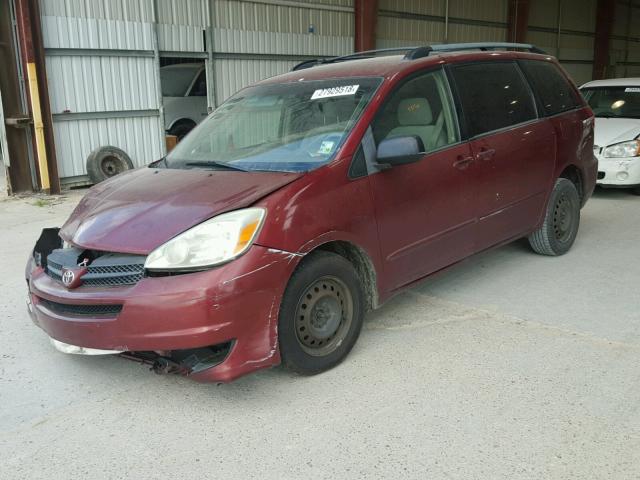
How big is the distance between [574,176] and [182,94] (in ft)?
25.8

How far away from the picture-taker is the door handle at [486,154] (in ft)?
14.3

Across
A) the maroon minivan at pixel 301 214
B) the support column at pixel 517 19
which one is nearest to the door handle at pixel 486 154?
the maroon minivan at pixel 301 214

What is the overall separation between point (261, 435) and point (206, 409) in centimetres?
41

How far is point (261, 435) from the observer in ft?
9.61

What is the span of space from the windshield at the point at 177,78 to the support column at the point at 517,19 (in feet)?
34.7

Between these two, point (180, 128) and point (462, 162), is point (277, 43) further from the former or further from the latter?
point (462, 162)

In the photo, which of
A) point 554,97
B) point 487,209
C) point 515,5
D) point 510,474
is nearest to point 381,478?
point 510,474

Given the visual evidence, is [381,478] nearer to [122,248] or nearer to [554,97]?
[122,248]

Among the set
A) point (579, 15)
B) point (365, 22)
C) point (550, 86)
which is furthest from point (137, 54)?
point (579, 15)

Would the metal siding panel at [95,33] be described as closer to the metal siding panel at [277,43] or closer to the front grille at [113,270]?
the metal siding panel at [277,43]

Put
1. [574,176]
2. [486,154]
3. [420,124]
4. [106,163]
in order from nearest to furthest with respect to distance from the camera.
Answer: [420,124] < [486,154] < [574,176] < [106,163]

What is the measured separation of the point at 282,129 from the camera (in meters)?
3.93

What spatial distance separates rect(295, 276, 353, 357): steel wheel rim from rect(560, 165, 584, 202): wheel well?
301 cm

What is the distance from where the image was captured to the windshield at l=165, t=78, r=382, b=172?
12.0ft
